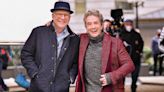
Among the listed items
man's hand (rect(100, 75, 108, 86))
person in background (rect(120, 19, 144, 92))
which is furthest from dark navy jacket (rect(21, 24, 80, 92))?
person in background (rect(120, 19, 144, 92))

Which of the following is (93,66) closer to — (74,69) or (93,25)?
(74,69)

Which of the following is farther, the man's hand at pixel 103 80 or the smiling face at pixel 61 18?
the smiling face at pixel 61 18

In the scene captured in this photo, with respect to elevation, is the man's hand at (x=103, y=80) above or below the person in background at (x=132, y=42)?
above

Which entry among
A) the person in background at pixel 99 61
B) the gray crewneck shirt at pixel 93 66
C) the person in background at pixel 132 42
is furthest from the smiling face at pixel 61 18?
the person in background at pixel 132 42

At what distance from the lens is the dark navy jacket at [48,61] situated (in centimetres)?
504

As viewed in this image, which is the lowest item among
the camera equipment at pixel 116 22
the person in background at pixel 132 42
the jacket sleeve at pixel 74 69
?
the person in background at pixel 132 42

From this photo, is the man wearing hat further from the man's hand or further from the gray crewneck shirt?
the man's hand

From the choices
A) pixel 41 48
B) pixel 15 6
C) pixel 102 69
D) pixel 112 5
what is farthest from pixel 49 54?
pixel 112 5

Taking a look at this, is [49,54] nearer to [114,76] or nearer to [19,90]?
[114,76]

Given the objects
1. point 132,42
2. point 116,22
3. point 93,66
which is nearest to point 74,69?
point 93,66

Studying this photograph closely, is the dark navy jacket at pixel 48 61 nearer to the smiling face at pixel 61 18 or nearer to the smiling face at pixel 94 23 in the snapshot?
the smiling face at pixel 61 18

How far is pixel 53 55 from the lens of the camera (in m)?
5.04

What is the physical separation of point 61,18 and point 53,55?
1.32ft

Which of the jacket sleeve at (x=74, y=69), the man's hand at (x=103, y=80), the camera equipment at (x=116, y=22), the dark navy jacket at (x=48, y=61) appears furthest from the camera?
the camera equipment at (x=116, y=22)
